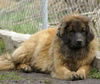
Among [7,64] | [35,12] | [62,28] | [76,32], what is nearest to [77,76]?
[76,32]

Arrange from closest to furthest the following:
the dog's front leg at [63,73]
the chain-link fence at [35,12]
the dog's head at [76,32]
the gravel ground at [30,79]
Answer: the gravel ground at [30,79] → the dog's front leg at [63,73] → the dog's head at [76,32] → the chain-link fence at [35,12]

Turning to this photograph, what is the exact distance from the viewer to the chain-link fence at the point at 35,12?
7633 mm

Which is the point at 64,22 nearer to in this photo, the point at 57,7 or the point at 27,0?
the point at 57,7

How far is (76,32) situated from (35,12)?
10.4 feet

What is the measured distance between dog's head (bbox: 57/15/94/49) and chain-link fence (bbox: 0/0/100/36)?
1.50 metres

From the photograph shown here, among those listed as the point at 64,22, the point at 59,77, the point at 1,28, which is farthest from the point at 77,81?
the point at 1,28

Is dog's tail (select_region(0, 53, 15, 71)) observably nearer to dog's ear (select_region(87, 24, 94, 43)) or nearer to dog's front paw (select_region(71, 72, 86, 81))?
dog's front paw (select_region(71, 72, 86, 81))

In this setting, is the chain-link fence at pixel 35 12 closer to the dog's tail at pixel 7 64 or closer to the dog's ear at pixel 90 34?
the dog's ear at pixel 90 34

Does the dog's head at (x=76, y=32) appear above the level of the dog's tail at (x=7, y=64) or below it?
above

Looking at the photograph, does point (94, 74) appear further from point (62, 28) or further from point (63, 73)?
point (62, 28)

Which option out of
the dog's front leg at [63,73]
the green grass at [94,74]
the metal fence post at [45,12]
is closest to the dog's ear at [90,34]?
the green grass at [94,74]

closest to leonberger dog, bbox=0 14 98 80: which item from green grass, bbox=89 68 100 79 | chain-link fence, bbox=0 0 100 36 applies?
green grass, bbox=89 68 100 79

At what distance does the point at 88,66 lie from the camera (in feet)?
20.3

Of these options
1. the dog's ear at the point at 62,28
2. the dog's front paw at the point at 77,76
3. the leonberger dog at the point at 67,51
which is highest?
the dog's ear at the point at 62,28
